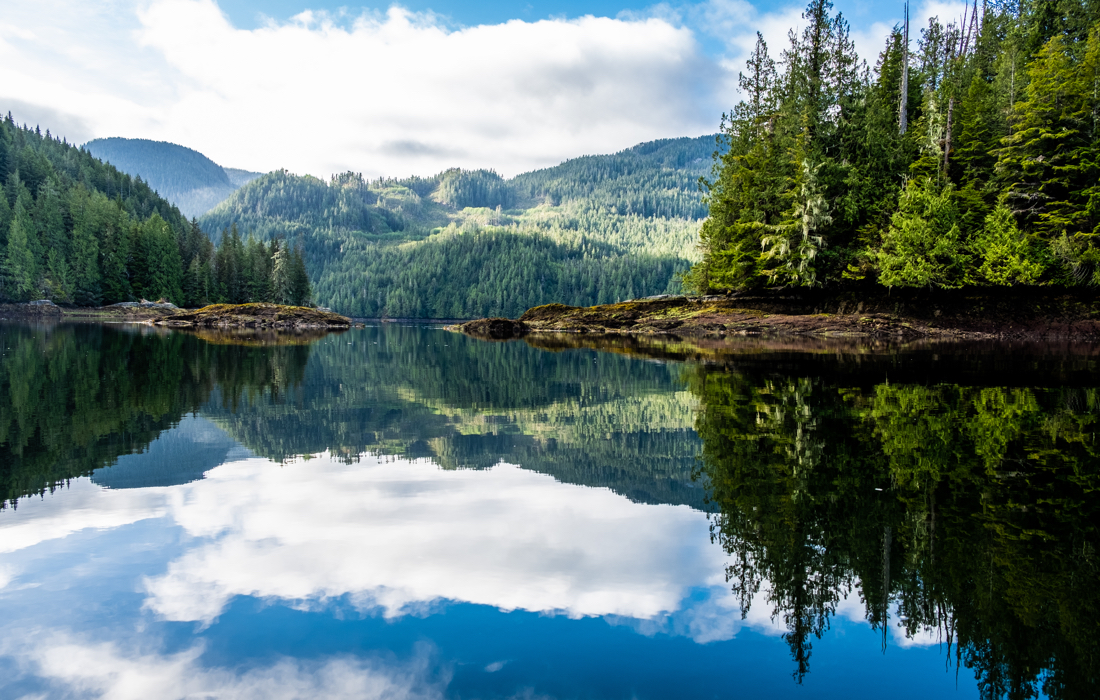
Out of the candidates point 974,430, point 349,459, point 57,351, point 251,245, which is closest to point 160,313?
point 251,245

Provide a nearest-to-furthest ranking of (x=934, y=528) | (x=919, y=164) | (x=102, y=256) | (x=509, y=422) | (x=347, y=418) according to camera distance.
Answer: (x=934, y=528)
(x=509, y=422)
(x=347, y=418)
(x=919, y=164)
(x=102, y=256)

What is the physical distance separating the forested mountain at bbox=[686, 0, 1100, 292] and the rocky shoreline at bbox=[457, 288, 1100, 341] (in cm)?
225

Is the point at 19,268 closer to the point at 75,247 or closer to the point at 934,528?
the point at 75,247

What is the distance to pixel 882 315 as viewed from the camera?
43375 millimetres

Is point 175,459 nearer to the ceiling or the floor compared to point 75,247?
nearer to the floor

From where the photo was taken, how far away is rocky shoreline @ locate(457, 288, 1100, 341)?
3859 centimetres

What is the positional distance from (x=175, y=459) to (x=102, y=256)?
10094 centimetres

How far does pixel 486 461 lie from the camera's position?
1002 centimetres

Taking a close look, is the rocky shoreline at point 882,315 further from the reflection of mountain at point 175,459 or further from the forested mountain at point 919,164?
the reflection of mountain at point 175,459

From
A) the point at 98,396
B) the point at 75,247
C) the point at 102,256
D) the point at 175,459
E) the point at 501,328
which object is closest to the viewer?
the point at 175,459

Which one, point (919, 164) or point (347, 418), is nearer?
point (347, 418)

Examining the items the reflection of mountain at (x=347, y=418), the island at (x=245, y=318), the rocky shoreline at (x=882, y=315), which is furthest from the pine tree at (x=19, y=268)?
the rocky shoreline at (x=882, y=315)

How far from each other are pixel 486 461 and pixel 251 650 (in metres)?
5.85

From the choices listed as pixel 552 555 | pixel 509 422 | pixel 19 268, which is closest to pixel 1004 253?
pixel 509 422
